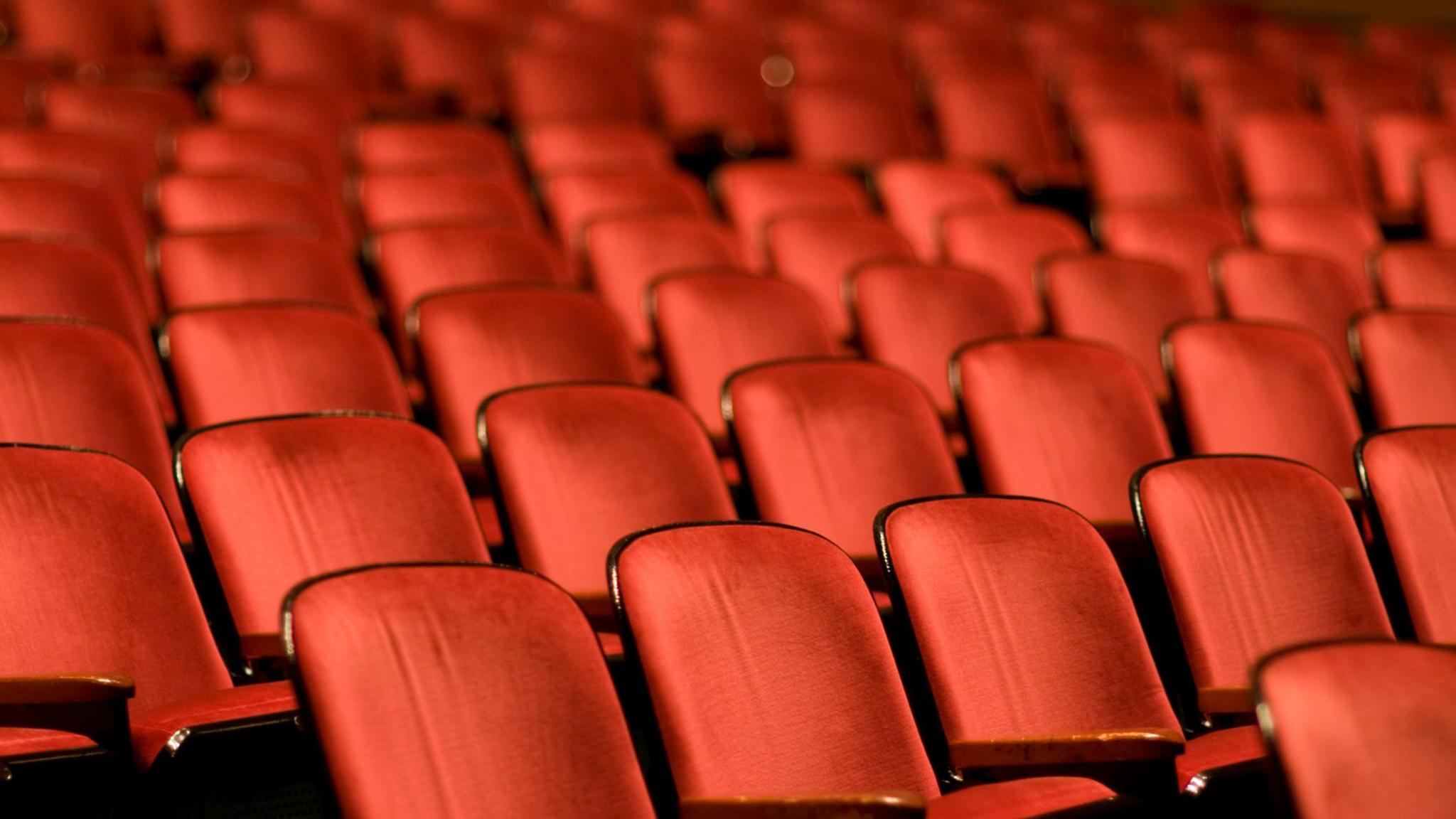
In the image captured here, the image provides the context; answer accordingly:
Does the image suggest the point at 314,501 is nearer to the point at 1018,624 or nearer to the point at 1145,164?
the point at 1018,624

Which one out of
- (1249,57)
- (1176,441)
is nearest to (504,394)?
(1176,441)

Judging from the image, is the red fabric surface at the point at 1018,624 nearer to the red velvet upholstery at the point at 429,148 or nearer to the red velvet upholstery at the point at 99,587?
the red velvet upholstery at the point at 99,587

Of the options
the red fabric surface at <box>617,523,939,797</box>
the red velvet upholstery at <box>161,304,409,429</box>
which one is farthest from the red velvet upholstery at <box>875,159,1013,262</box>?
the red fabric surface at <box>617,523,939,797</box>

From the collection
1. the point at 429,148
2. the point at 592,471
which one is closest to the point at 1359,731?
the point at 592,471

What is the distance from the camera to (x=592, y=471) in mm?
562

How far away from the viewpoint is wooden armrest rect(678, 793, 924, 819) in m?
0.36

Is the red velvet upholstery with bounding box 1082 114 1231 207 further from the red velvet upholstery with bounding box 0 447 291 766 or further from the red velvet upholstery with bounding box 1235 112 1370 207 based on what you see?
the red velvet upholstery with bounding box 0 447 291 766

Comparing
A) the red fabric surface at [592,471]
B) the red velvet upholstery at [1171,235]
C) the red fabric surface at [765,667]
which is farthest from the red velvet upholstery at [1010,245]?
the red fabric surface at [765,667]

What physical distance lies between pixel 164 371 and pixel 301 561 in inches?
5.7

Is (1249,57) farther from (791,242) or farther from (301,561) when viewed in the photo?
(301,561)

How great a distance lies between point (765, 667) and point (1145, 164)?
33.6 inches

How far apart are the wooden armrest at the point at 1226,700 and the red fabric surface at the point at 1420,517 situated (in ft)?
0.42

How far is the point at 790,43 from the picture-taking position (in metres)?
1.44

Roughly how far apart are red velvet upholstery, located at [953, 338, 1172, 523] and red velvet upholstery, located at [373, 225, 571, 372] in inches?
9.4
